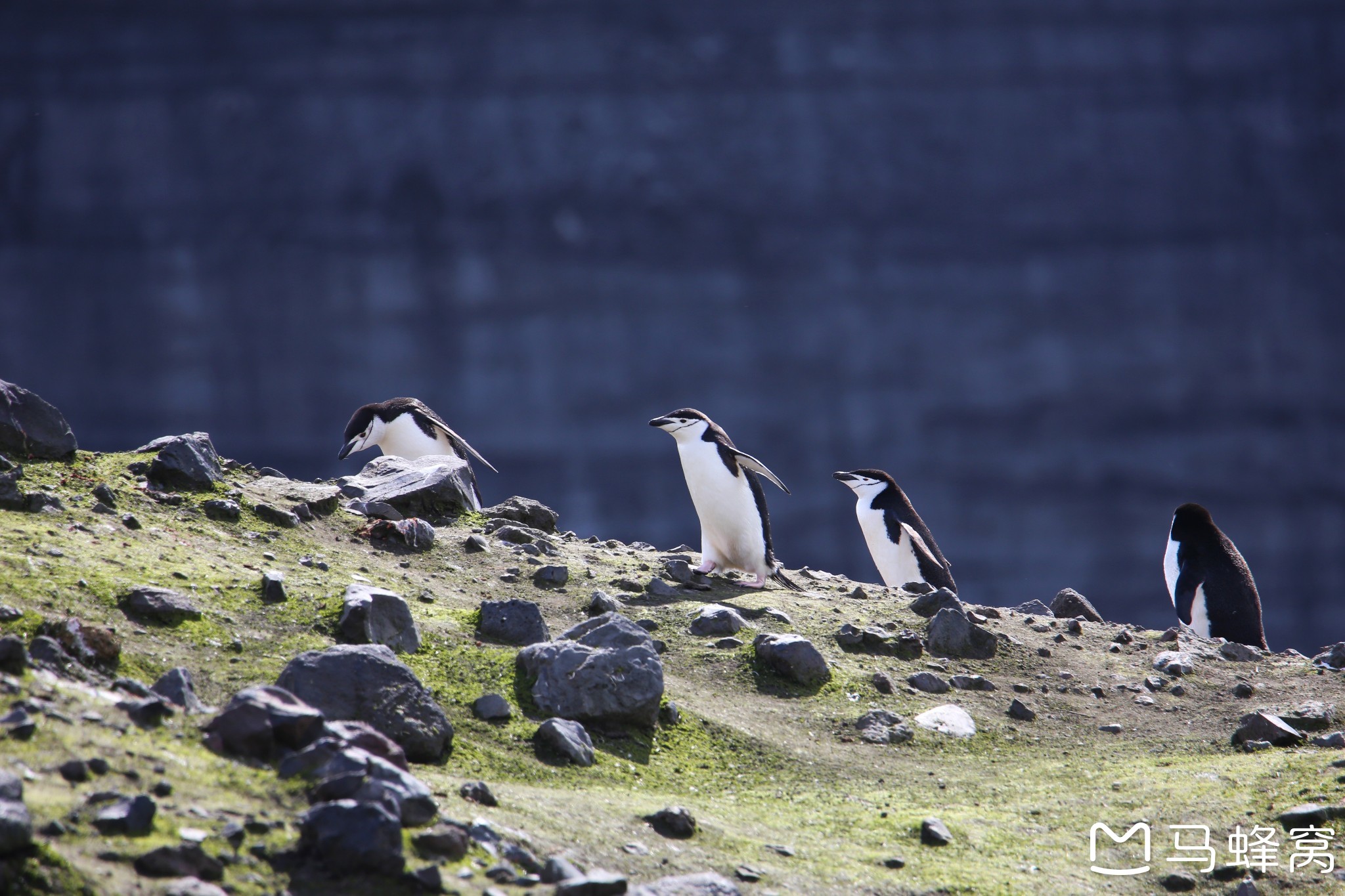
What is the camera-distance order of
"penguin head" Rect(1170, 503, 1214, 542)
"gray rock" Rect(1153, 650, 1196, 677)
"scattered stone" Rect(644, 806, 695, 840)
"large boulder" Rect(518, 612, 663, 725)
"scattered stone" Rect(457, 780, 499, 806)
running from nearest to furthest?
"scattered stone" Rect(457, 780, 499, 806) → "scattered stone" Rect(644, 806, 695, 840) → "large boulder" Rect(518, 612, 663, 725) → "gray rock" Rect(1153, 650, 1196, 677) → "penguin head" Rect(1170, 503, 1214, 542)

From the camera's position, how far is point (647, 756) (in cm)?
297

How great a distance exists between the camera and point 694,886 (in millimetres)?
2061

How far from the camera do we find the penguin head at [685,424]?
6.14 meters

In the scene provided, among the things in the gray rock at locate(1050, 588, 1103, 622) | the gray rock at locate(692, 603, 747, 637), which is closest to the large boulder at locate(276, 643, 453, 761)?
the gray rock at locate(692, 603, 747, 637)

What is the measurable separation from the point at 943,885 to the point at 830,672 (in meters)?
1.54

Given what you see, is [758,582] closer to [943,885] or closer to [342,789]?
[943,885]

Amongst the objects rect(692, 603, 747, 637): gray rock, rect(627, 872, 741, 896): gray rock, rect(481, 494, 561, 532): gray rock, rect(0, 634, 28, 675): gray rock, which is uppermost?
rect(481, 494, 561, 532): gray rock

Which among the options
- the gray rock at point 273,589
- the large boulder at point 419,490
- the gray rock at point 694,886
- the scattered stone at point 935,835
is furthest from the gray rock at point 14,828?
the large boulder at point 419,490

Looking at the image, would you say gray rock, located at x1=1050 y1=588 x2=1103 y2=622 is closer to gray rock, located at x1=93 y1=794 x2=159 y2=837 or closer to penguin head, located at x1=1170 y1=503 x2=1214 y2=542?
penguin head, located at x1=1170 y1=503 x2=1214 y2=542

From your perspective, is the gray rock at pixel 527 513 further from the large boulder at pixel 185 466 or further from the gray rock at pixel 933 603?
the gray rock at pixel 933 603

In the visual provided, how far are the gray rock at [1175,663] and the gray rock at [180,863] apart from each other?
3.79 m

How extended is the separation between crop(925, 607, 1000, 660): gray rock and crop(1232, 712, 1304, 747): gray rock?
957 millimetres

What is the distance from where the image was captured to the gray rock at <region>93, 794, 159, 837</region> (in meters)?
1.73

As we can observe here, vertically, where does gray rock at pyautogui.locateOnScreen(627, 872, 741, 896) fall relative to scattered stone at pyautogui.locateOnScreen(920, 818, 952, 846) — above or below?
above
